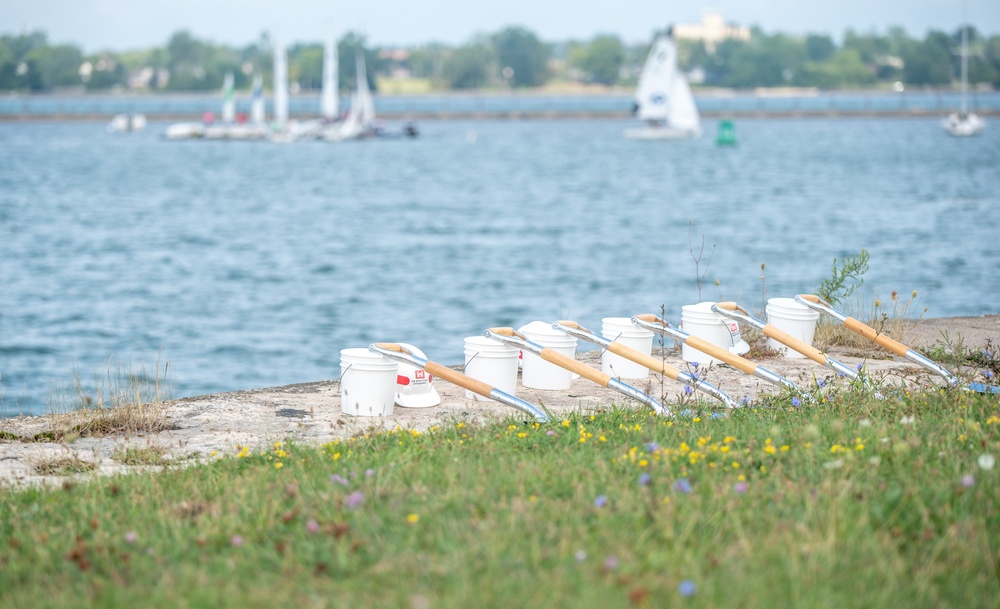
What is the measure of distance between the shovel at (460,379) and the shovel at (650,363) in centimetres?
88

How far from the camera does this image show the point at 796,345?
27.9ft

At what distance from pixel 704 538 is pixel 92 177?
75275 mm

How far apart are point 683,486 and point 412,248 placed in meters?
33.5

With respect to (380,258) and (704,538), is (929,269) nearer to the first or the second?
(380,258)

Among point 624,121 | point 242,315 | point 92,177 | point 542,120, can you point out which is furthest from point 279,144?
point 242,315

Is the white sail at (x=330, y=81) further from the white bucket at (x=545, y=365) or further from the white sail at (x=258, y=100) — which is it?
the white bucket at (x=545, y=365)

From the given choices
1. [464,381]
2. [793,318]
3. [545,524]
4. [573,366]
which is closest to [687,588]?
[545,524]

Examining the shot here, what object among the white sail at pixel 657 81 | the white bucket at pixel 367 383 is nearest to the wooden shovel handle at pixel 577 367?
the white bucket at pixel 367 383

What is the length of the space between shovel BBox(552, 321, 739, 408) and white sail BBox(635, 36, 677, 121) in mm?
79529

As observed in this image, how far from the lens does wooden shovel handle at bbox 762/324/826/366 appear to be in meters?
8.34

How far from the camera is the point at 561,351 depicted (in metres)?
8.71

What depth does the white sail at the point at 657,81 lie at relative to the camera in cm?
8638

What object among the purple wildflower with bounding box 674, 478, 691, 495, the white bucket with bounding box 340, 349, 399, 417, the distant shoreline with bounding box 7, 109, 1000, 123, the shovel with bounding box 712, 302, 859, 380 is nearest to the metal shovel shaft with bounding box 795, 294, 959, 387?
the shovel with bounding box 712, 302, 859, 380

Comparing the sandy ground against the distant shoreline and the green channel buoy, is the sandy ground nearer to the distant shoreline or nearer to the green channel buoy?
the green channel buoy
